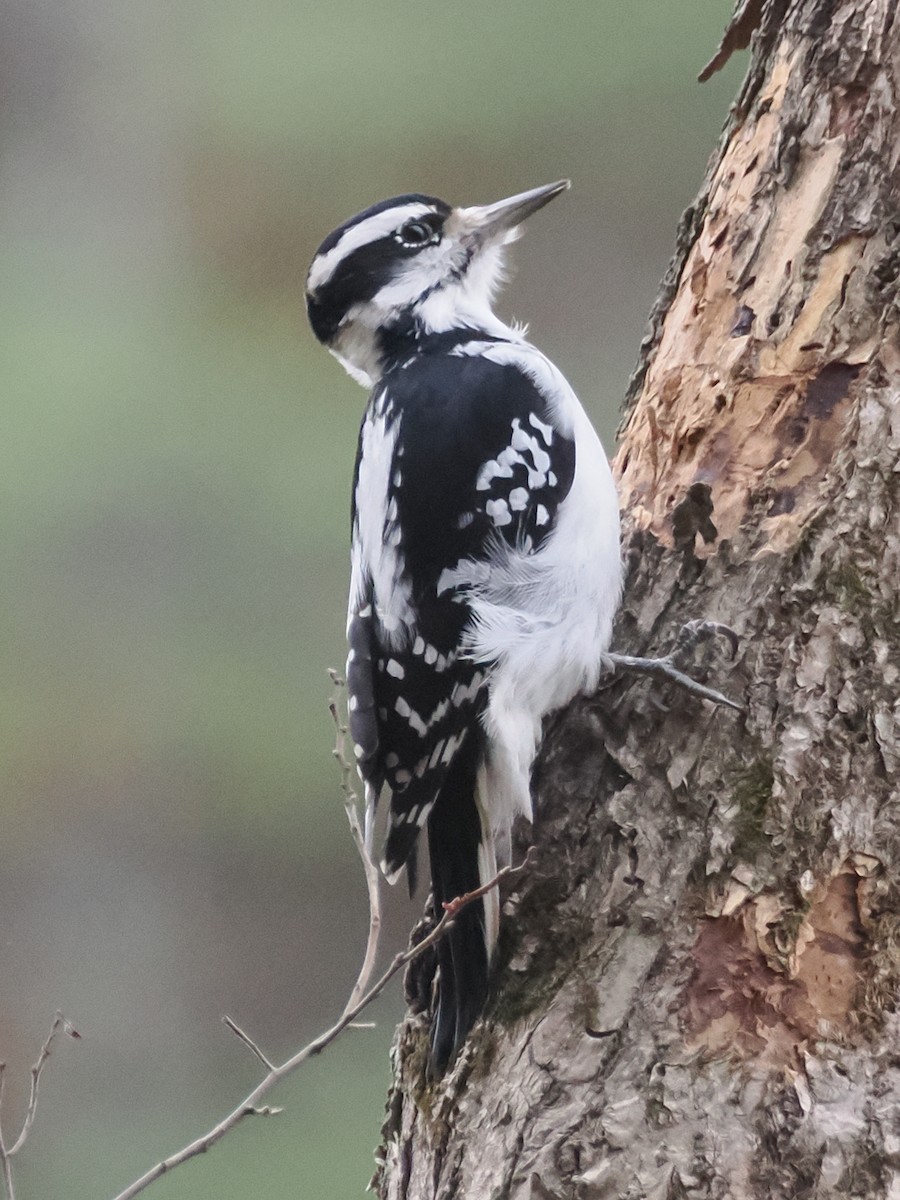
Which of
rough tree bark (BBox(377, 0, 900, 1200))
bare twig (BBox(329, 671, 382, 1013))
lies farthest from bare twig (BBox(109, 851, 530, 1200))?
rough tree bark (BBox(377, 0, 900, 1200))

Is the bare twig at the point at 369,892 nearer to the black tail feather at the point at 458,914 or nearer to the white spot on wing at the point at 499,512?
the black tail feather at the point at 458,914

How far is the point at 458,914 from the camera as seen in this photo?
1.80 meters

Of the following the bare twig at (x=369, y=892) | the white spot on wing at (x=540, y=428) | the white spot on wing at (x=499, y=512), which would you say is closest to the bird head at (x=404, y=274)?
the white spot on wing at (x=540, y=428)

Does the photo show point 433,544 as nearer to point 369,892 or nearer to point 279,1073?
point 369,892

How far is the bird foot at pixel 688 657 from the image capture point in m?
1.74

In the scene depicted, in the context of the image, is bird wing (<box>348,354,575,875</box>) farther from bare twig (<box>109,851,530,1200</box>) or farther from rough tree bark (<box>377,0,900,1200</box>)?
bare twig (<box>109,851,530,1200</box>)

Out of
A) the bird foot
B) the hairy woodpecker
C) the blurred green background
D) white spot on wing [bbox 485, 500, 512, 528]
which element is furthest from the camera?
the blurred green background

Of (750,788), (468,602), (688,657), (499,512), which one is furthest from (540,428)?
(750,788)

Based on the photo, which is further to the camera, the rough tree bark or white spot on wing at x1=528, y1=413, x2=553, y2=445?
white spot on wing at x1=528, y1=413, x2=553, y2=445

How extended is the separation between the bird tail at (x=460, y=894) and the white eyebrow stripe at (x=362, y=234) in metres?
0.94

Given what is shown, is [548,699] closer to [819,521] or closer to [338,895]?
[819,521]

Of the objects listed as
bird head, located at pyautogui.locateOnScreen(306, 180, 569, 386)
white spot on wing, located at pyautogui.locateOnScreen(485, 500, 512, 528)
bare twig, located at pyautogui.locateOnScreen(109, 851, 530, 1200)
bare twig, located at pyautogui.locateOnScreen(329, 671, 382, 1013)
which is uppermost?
bird head, located at pyautogui.locateOnScreen(306, 180, 569, 386)

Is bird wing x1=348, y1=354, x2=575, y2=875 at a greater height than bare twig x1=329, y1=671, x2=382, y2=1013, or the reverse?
bird wing x1=348, y1=354, x2=575, y2=875

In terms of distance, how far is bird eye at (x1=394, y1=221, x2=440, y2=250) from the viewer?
95.6 inches
